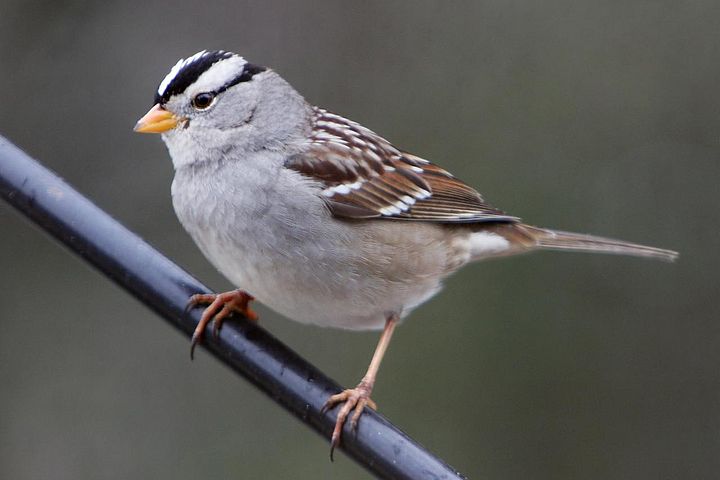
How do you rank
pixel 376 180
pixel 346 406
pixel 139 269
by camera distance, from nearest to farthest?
pixel 139 269 → pixel 346 406 → pixel 376 180

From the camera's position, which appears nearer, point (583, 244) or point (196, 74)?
point (196, 74)

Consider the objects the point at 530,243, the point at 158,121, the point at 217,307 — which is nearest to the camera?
the point at 217,307

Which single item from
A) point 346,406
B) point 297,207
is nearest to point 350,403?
point 346,406

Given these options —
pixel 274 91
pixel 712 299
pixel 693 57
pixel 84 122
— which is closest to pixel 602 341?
pixel 712 299

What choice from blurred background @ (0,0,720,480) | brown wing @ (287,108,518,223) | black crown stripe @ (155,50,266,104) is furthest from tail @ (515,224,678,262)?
blurred background @ (0,0,720,480)

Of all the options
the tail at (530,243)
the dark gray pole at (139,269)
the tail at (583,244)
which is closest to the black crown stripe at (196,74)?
the dark gray pole at (139,269)

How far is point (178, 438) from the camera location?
5.49 metres

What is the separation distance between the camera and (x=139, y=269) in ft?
8.43

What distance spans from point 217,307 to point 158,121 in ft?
2.01

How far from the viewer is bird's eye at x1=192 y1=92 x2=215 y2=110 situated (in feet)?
11.2

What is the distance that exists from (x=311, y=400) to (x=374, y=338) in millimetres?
2998

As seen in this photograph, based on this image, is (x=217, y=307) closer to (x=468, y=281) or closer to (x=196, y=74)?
(x=196, y=74)

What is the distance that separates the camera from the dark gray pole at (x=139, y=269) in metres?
2.55

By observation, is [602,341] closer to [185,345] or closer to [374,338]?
[374,338]
